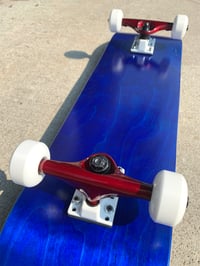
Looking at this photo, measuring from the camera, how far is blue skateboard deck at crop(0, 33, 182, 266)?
1039 millimetres

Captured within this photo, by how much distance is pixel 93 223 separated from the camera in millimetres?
1106

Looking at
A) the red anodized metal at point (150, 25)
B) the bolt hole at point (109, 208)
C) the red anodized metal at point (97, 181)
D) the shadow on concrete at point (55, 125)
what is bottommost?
the shadow on concrete at point (55, 125)

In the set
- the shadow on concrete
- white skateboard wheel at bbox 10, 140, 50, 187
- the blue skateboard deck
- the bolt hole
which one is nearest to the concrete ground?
the shadow on concrete

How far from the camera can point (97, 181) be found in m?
0.94

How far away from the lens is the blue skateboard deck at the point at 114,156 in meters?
1.04

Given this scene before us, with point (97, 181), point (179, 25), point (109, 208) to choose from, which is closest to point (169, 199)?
point (97, 181)

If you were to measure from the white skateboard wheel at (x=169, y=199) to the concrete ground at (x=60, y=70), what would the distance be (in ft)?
1.71

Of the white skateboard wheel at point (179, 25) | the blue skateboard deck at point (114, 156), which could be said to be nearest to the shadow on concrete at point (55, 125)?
the blue skateboard deck at point (114, 156)

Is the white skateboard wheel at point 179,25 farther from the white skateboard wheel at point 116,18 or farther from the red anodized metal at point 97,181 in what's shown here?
the red anodized metal at point 97,181

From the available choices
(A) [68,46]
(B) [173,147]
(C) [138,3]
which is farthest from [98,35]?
(B) [173,147]

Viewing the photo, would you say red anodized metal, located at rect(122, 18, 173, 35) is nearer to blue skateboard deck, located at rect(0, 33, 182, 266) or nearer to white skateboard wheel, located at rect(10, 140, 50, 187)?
blue skateboard deck, located at rect(0, 33, 182, 266)

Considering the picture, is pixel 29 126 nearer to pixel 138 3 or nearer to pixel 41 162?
pixel 41 162

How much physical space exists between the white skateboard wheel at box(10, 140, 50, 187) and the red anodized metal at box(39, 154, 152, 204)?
0.09 ft

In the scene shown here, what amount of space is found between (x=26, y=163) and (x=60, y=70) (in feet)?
5.22
